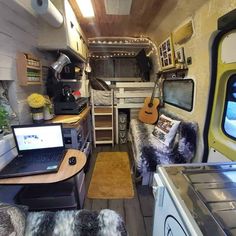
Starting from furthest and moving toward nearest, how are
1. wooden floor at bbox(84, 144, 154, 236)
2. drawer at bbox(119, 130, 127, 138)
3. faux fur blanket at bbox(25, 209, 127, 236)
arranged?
1. drawer at bbox(119, 130, 127, 138)
2. wooden floor at bbox(84, 144, 154, 236)
3. faux fur blanket at bbox(25, 209, 127, 236)

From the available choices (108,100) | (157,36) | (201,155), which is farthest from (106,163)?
(157,36)

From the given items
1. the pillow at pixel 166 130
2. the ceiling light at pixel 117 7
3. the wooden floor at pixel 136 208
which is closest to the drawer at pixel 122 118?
the pillow at pixel 166 130

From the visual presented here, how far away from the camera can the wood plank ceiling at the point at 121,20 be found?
7.50 ft

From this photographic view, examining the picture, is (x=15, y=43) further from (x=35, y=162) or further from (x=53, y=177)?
(x=53, y=177)

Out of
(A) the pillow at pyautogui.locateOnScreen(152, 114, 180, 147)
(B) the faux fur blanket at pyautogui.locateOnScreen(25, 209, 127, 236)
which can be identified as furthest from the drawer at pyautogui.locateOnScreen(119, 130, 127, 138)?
(B) the faux fur blanket at pyautogui.locateOnScreen(25, 209, 127, 236)

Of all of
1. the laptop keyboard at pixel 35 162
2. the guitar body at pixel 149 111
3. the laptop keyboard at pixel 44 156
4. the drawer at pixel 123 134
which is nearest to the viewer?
the laptop keyboard at pixel 35 162

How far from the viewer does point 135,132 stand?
2756 millimetres

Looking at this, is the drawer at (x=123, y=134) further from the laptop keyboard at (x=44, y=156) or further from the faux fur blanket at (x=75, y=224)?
the faux fur blanket at (x=75, y=224)

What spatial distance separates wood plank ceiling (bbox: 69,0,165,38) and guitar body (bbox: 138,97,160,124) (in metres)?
1.38

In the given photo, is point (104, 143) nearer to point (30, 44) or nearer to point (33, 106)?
point (33, 106)

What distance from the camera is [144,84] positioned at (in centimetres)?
348

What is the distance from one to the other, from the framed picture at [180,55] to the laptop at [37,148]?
5.95ft

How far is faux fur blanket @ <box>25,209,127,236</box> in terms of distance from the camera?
3.33ft

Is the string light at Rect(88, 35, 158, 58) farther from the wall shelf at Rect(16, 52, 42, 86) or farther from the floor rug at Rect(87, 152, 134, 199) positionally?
the floor rug at Rect(87, 152, 134, 199)
